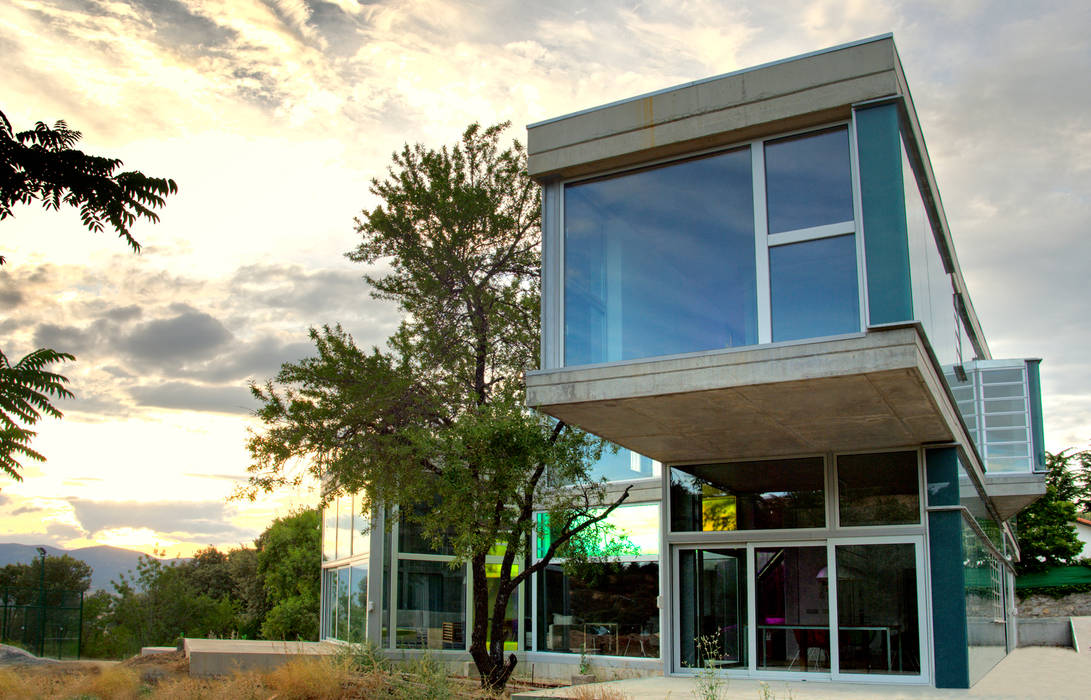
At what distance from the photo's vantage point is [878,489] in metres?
11.9

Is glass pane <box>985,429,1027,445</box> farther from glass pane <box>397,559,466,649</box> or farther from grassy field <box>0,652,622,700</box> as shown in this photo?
glass pane <box>397,559,466,649</box>

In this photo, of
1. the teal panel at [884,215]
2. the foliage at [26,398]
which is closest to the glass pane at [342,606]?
the foliage at [26,398]

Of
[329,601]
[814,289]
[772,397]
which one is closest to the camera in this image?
[814,289]

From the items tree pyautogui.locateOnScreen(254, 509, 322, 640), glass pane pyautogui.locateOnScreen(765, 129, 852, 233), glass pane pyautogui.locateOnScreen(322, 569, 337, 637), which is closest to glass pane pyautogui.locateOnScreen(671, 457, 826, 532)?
glass pane pyautogui.locateOnScreen(765, 129, 852, 233)

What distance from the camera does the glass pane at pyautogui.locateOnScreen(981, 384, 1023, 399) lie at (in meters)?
18.1

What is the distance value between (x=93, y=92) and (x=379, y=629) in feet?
39.6

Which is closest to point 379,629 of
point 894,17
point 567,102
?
point 894,17

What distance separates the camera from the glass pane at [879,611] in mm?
11219

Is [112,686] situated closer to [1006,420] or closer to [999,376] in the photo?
[1006,420]

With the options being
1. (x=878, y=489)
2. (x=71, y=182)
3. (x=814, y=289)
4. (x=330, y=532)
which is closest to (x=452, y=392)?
(x=878, y=489)

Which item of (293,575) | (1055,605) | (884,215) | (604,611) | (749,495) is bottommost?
(1055,605)

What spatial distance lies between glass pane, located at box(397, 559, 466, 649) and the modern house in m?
8.64

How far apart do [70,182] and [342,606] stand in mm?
16624

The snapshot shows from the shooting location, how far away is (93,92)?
41.2 feet
